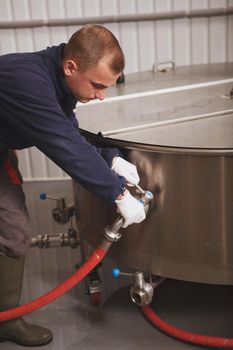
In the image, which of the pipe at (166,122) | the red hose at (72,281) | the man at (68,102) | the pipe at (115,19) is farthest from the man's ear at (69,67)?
the pipe at (115,19)

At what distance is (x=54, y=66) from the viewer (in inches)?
53.9

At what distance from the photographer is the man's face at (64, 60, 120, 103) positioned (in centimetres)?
129

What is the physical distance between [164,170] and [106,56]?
0.34 m

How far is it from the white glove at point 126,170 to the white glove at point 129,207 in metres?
0.06

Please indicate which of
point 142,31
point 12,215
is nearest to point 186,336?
point 12,215

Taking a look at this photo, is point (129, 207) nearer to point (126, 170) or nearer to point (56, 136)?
point (126, 170)

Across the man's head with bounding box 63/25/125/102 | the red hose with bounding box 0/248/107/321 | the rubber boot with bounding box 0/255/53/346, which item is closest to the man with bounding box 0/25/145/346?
the man's head with bounding box 63/25/125/102

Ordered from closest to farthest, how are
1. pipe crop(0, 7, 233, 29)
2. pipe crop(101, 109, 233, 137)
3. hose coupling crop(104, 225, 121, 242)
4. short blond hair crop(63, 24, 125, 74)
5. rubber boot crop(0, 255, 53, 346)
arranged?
short blond hair crop(63, 24, 125, 74), hose coupling crop(104, 225, 121, 242), pipe crop(101, 109, 233, 137), rubber boot crop(0, 255, 53, 346), pipe crop(0, 7, 233, 29)

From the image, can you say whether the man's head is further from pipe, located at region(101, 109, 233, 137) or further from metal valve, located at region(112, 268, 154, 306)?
metal valve, located at region(112, 268, 154, 306)

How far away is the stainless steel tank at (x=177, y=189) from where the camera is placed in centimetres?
136

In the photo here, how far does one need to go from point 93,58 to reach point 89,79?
0.21ft

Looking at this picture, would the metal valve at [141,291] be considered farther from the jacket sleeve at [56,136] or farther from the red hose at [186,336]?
the jacket sleeve at [56,136]

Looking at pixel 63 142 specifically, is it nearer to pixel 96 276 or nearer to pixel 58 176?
pixel 96 276

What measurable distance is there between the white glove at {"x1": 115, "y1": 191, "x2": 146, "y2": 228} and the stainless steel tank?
0.10 m
